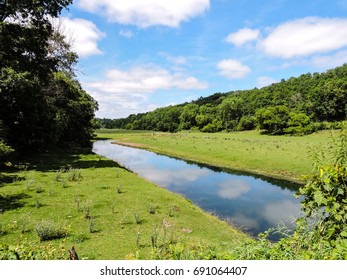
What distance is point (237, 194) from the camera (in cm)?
2864

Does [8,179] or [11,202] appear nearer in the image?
[11,202]

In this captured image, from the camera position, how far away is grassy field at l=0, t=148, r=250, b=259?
462 inches

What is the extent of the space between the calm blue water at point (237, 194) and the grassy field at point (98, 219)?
4003mm

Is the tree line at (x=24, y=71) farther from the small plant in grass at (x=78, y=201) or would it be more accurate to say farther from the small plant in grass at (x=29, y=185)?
the small plant in grass at (x=78, y=201)

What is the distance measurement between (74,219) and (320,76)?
16666 cm

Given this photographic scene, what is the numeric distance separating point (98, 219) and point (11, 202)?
5567mm

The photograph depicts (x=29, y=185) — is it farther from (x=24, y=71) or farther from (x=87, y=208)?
(x=24, y=71)

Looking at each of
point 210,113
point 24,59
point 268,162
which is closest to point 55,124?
point 24,59

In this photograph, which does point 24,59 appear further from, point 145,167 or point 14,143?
point 145,167

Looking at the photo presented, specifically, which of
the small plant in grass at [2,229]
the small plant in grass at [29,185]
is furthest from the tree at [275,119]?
the small plant in grass at [2,229]

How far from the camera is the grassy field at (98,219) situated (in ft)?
38.5

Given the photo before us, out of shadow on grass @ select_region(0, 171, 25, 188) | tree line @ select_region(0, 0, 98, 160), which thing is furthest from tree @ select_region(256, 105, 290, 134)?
shadow on grass @ select_region(0, 171, 25, 188)

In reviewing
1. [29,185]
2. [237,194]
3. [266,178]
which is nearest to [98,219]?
[29,185]

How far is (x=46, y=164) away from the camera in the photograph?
30266 millimetres
